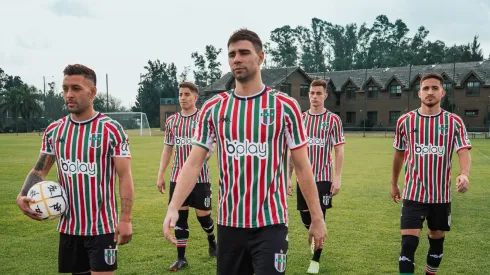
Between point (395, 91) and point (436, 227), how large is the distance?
58.8 metres

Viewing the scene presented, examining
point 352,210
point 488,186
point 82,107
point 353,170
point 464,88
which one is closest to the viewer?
point 82,107

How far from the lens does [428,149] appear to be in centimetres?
562

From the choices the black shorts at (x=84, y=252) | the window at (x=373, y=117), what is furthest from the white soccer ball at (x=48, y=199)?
the window at (x=373, y=117)

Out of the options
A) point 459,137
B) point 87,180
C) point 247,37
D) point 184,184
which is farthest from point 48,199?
point 459,137

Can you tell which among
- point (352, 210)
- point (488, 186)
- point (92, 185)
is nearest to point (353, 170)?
point (488, 186)

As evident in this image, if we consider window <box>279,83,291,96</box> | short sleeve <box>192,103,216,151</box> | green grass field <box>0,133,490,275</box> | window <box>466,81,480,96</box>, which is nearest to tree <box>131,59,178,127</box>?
window <box>279,83,291,96</box>

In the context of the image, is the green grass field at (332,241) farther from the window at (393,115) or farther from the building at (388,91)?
the window at (393,115)

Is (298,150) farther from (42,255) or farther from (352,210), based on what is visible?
(352,210)

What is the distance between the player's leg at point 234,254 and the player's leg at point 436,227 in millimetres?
3089

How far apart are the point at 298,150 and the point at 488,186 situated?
1350 centimetres

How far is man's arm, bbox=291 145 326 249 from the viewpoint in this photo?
3.43 meters

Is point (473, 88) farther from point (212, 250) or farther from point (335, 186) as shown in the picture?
point (212, 250)

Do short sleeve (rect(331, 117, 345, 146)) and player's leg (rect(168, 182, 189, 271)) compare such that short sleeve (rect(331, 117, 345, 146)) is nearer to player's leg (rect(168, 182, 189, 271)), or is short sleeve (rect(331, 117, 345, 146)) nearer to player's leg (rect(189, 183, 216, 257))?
player's leg (rect(189, 183, 216, 257))

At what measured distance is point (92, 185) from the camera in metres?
4.21
